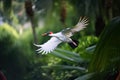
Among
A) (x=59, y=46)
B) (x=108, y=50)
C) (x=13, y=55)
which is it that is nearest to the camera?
(x=108, y=50)

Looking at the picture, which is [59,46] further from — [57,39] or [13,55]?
[57,39]

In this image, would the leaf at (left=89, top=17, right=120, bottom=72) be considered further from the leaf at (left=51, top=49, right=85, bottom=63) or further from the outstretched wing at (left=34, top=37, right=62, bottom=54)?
the leaf at (left=51, top=49, right=85, bottom=63)

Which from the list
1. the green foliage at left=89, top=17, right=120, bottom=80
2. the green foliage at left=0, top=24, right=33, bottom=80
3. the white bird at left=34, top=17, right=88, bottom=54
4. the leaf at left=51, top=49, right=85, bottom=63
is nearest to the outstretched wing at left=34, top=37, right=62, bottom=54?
the white bird at left=34, top=17, right=88, bottom=54

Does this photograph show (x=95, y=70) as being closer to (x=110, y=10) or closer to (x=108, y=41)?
(x=108, y=41)

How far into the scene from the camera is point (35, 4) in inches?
628

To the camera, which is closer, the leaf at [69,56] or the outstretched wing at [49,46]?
the outstretched wing at [49,46]

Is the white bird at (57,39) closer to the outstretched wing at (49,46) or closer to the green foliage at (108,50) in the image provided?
the outstretched wing at (49,46)

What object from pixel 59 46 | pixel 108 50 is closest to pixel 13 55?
pixel 59 46

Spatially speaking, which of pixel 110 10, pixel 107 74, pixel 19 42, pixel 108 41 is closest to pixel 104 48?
pixel 108 41

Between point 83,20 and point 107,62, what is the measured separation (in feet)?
2.34

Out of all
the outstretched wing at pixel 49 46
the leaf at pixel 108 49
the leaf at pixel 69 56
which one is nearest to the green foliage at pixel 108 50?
the leaf at pixel 108 49

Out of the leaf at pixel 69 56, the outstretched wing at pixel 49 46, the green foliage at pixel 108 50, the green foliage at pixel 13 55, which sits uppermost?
the green foliage at pixel 13 55

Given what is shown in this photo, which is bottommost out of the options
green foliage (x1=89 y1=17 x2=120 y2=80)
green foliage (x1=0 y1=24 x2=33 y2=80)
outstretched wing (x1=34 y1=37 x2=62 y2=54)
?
green foliage (x1=89 y1=17 x2=120 y2=80)

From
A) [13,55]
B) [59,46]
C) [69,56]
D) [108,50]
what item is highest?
[13,55]
